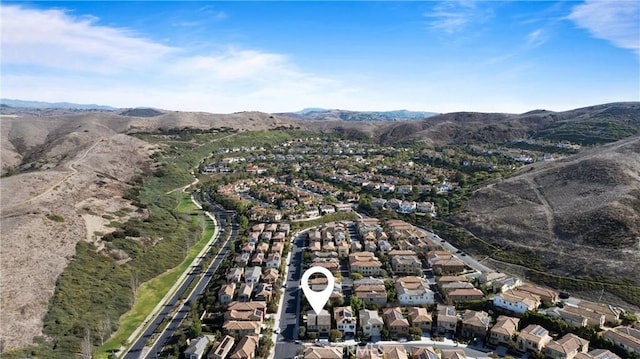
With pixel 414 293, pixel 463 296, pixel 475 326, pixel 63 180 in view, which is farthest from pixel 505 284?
pixel 63 180

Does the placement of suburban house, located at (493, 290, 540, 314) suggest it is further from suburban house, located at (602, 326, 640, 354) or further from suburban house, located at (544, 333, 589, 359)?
suburban house, located at (602, 326, 640, 354)

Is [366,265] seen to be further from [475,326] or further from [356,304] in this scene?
[475,326]

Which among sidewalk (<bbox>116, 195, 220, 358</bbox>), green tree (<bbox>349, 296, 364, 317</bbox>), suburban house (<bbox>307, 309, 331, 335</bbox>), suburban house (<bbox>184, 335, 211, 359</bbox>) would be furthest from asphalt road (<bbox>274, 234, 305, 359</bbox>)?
sidewalk (<bbox>116, 195, 220, 358</bbox>)

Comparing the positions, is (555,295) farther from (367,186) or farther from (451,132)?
(451,132)

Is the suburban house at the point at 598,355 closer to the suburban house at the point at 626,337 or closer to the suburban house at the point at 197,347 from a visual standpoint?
the suburban house at the point at 626,337

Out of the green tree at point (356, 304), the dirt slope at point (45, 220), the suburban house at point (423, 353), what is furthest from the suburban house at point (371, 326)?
the dirt slope at point (45, 220)

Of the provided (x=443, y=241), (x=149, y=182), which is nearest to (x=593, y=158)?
(x=443, y=241)

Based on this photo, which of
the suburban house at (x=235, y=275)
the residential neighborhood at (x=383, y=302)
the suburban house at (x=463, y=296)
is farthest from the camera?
the suburban house at (x=235, y=275)
